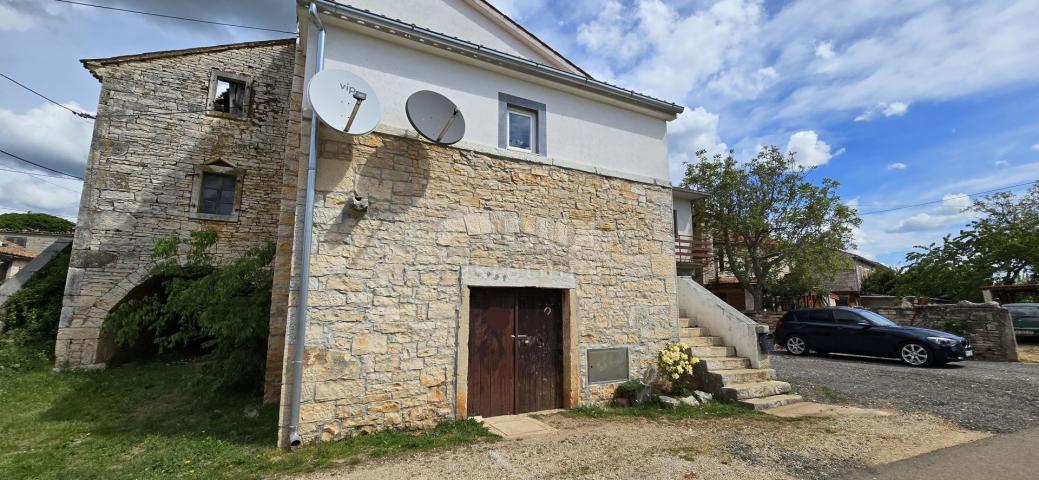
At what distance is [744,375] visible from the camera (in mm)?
7023

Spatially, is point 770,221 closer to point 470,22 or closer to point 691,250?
point 691,250

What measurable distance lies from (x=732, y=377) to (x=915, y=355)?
6.22m

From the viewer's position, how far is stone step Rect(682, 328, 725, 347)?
25.7 ft

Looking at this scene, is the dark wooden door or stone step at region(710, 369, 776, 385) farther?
stone step at region(710, 369, 776, 385)

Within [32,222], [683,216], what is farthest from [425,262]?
[32,222]

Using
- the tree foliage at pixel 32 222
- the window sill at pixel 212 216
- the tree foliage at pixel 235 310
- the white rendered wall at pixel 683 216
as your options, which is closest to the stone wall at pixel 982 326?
the white rendered wall at pixel 683 216

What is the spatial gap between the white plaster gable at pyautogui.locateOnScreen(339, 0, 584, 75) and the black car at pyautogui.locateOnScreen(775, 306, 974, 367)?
9.36 meters

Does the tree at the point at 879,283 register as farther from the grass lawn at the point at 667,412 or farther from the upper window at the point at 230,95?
the upper window at the point at 230,95

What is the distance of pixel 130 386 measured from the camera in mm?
7812

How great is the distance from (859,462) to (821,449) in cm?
38

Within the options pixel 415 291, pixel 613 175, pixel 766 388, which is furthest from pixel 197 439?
pixel 766 388

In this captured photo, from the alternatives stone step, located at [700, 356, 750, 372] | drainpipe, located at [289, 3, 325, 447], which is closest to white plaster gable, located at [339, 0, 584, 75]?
drainpipe, located at [289, 3, 325, 447]

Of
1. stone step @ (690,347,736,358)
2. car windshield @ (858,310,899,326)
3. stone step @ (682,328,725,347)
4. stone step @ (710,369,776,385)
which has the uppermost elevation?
car windshield @ (858,310,899,326)

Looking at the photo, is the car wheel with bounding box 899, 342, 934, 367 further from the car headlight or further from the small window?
the small window
